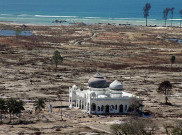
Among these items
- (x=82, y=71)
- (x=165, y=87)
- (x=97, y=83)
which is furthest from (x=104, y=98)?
(x=82, y=71)

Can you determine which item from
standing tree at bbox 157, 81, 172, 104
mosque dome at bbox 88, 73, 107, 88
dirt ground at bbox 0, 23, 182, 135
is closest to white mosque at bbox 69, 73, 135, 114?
mosque dome at bbox 88, 73, 107, 88

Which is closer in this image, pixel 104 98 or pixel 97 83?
pixel 104 98

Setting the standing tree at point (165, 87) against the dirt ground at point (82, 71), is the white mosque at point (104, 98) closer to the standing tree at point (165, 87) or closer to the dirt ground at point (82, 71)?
the dirt ground at point (82, 71)

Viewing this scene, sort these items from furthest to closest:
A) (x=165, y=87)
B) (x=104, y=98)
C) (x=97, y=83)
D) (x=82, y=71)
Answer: (x=82, y=71)
(x=165, y=87)
(x=97, y=83)
(x=104, y=98)

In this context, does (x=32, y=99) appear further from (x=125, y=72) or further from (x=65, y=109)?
(x=125, y=72)

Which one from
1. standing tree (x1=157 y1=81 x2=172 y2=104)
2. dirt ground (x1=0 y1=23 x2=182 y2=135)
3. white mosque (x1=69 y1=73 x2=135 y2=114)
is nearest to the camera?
dirt ground (x1=0 y1=23 x2=182 y2=135)

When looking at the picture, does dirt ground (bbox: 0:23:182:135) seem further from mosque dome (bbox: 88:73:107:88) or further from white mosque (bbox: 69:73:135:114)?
mosque dome (bbox: 88:73:107:88)

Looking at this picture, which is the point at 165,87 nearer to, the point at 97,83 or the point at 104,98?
the point at 97,83
